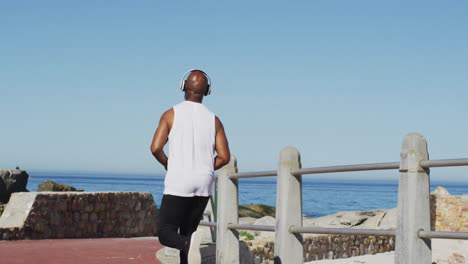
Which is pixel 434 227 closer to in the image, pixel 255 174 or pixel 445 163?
pixel 255 174

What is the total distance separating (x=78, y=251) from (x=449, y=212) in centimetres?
1100

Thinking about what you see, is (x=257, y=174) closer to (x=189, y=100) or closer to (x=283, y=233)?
(x=283, y=233)

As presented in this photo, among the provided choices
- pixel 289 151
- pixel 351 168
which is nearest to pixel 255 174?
pixel 289 151

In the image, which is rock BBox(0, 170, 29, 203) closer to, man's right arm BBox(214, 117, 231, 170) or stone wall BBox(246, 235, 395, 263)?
stone wall BBox(246, 235, 395, 263)

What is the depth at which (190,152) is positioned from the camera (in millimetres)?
6156

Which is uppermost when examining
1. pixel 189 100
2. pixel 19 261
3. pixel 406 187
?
pixel 189 100

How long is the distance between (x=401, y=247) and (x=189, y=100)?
173cm

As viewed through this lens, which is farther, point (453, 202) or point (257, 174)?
point (453, 202)

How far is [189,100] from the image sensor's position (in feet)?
20.7

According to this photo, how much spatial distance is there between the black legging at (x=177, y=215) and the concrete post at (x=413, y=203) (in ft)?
4.33

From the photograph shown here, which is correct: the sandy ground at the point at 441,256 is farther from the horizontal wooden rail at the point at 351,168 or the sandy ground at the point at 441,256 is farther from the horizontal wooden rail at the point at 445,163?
the horizontal wooden rail at the point at 445,163

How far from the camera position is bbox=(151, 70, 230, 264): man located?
20.1 ft

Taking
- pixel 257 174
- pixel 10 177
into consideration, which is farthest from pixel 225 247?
pixel 10 177

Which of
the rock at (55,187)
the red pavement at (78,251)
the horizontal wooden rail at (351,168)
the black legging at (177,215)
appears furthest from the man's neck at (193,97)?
the rock at (55,187)
